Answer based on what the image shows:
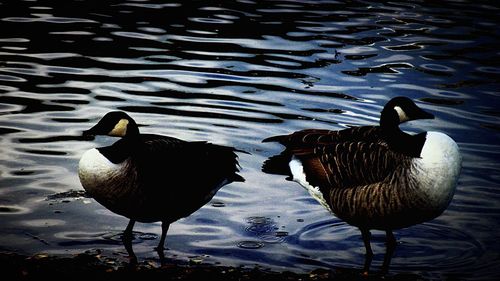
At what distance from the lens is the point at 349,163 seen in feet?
26.1

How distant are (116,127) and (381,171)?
2.82 metres

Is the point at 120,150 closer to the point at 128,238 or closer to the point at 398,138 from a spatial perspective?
the point at 128,238

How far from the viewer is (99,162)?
7617mm

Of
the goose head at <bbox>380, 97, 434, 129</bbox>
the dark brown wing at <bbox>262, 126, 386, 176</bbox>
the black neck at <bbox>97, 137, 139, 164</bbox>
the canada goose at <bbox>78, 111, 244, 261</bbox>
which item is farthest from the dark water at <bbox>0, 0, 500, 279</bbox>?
the goose head at <bbox>380, 97, 434, 129</bbox>

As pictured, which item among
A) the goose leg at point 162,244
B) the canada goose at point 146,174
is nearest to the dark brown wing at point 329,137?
the canada goose at point 146,174

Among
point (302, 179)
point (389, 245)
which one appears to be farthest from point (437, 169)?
point (302, 179)

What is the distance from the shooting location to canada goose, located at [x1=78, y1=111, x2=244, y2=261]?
7.65 m

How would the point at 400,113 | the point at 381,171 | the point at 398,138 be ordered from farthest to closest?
the point at 400,113 → the point at 398,138 → the point at 381,171

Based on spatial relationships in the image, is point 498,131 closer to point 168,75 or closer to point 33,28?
point 168,75

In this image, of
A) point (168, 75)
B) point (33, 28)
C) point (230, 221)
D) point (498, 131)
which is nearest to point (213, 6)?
point (33, 28)

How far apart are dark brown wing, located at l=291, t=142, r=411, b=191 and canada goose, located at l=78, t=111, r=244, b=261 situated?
106 centimetres

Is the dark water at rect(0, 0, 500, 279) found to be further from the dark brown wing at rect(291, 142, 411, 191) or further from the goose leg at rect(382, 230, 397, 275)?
the dark brown wing at rect(291, 142, 411, 191)

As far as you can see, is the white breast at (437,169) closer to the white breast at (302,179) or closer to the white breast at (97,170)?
the white breast at (302,179)

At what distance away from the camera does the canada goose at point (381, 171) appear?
24.7 ft
